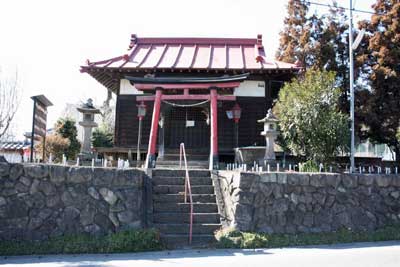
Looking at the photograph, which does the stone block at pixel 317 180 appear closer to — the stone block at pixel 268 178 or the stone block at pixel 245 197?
the stone block at pixel 268 178

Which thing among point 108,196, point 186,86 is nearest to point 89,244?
point 108,196

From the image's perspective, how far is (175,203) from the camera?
9.16 m

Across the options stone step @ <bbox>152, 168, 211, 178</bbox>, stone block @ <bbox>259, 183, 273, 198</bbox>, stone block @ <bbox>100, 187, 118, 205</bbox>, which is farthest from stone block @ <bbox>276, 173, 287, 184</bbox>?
stone block @ <bbox>100, 187, 118, 205</bbox>

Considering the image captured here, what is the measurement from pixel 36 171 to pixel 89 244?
85.1 inches

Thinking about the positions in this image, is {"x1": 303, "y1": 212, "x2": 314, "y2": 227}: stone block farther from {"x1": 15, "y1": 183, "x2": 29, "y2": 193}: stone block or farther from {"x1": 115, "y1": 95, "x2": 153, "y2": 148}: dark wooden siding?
{"x1": 115, "y1": 95, "x2": 153, "y2": 148}: dark wooden siding

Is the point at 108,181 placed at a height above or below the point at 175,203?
above

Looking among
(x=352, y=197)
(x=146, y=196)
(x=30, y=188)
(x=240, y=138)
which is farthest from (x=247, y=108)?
(x=30, y=188)

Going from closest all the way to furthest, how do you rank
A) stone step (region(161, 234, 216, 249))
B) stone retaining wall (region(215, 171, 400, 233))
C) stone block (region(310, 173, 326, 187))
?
stone step (region(161, 234, 216, 249)) → stone retaining wall (region(215, 171, 400, 233)) → stone block (region(310, 173, 326, 187))

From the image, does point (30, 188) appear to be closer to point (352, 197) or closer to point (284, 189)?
point (284, 189)

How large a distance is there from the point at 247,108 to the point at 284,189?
7716 mm

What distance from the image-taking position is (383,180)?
10.1 m

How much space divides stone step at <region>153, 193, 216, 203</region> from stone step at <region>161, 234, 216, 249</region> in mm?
1234

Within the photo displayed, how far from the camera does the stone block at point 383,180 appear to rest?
32.9 feet

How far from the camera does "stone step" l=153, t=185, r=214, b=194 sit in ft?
31.4
